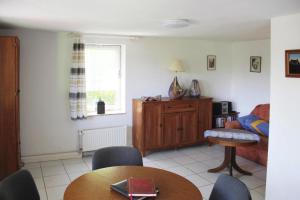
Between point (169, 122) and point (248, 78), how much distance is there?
75.1 inches

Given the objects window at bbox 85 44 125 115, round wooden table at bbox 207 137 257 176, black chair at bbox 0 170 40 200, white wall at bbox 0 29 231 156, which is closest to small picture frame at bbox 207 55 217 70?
white wall at bbox 0 29 231 156

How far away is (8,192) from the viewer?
6.10ft

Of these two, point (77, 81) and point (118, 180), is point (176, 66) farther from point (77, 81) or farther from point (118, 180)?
point (118, 180)

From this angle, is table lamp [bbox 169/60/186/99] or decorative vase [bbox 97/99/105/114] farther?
table lamp [bbox 169/60/186/99]

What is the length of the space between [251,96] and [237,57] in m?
0.86

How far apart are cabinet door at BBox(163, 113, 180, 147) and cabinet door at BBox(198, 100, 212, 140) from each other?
51cm

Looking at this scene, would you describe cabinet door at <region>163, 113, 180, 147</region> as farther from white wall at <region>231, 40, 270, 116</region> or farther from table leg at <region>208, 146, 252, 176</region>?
white wall at <region>231, 40, 270, 116</region>

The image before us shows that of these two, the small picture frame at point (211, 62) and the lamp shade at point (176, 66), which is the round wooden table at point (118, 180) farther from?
the small picture frame at point (211, 62)

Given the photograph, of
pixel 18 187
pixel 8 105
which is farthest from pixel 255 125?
pixel 18 187

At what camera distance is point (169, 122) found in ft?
17.0

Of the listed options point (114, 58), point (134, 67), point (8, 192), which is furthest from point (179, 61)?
point (8, 192)

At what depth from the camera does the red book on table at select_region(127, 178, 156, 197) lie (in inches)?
75.2

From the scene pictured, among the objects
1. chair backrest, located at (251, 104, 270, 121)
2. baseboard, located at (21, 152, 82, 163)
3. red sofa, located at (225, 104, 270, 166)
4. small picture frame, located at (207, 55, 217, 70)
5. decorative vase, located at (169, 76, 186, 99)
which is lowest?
baseboard, located at (21, 152, 82, 163)

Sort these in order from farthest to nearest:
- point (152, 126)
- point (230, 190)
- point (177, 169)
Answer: point (152, 126) → point (177, 169) → point (230, 190)
